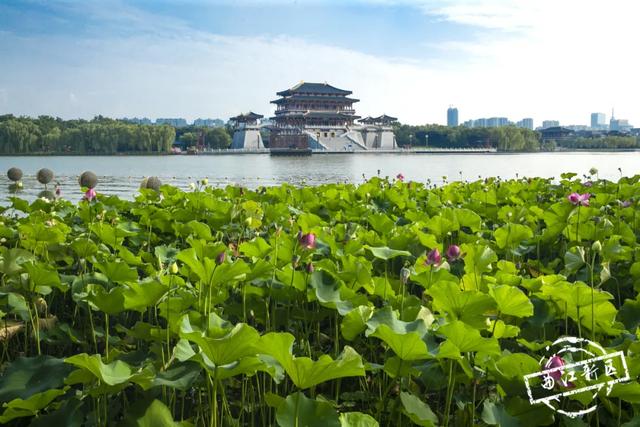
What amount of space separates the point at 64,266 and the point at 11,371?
0.84 m

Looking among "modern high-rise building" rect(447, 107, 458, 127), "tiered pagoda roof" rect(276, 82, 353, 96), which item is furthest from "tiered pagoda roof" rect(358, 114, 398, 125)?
"modern high-rise building" rect(447, 107, 458, 127)

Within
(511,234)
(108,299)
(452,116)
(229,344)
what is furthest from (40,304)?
(452,116)

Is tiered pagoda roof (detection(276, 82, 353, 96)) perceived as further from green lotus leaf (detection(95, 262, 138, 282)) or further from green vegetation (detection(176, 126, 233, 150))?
green lotus leaf (detection(95, 262, 138, 282))

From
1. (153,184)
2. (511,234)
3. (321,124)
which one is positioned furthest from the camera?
(321,124)

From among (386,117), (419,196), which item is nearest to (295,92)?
(386,117)

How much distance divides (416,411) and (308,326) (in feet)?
1.77

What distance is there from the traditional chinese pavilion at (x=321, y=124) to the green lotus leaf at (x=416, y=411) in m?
38.8

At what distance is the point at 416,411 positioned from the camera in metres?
0.87

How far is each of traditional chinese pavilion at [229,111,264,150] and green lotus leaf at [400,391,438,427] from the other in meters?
43.0

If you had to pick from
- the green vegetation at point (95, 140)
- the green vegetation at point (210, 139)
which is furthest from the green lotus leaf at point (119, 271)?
the green vegetation at point (210, 139)

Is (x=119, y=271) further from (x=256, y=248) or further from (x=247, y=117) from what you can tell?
(x=247, y=117)

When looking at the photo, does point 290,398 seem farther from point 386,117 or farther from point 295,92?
point 386,117

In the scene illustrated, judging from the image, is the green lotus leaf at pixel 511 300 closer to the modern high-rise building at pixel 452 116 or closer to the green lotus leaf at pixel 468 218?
the green lotus leaf at pixel 468 218

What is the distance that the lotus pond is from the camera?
2.69 ft
